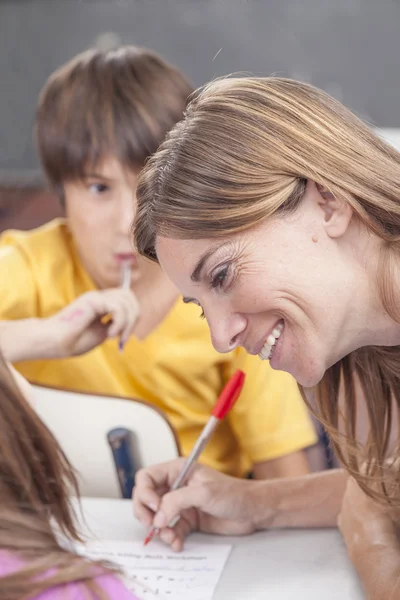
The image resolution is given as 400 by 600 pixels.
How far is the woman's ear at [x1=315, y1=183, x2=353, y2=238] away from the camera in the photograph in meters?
0.68

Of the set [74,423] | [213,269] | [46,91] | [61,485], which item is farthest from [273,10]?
[61,485]

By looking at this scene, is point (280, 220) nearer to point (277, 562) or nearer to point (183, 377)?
point (277, 562)

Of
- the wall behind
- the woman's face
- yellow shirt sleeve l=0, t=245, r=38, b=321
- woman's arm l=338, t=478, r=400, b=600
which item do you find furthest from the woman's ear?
the wall behind

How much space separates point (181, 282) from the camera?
719 mm

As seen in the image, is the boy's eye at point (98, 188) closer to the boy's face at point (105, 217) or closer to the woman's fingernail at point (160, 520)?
the boy's face at point (105, 217)

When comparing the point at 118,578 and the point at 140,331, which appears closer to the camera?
the point at 118,578

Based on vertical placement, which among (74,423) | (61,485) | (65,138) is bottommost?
(74,423)

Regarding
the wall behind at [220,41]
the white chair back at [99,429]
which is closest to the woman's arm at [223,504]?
the white chair back at [99,429]

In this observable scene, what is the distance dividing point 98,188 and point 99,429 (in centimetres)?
36

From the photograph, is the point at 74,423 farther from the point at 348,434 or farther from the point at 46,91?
the point at 46,91

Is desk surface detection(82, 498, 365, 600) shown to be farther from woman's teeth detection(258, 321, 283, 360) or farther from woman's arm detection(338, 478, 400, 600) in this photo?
woman's teeth detection(258, 321, 283, 360)

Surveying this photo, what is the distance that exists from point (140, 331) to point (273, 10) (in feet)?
4.20

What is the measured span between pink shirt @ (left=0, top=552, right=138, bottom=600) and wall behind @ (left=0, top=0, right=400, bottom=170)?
165 centimetres

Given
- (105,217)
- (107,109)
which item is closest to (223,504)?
(105,217)
